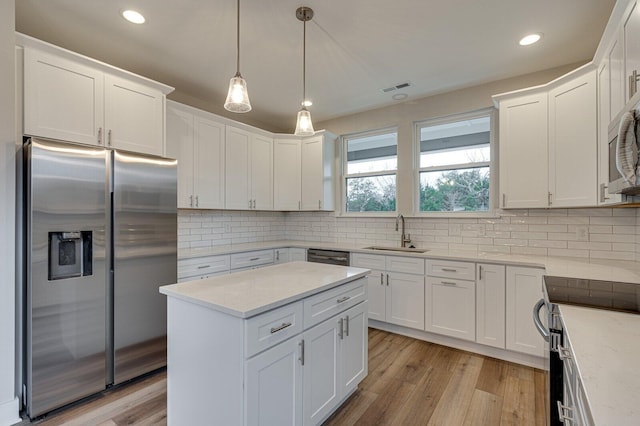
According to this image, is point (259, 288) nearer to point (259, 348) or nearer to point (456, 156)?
point (259, 348)

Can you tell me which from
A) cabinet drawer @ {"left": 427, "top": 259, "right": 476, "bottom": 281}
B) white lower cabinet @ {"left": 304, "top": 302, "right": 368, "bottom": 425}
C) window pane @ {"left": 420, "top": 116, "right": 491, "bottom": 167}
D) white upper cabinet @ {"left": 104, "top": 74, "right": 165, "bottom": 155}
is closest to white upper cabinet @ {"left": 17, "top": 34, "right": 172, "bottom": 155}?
white upper cabinet @ {"left": 104, "top": 74, "right": 165, "bottom": 155}

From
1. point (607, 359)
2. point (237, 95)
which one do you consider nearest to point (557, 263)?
point (607, 359)

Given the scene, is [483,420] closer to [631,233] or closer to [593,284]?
[593,284]

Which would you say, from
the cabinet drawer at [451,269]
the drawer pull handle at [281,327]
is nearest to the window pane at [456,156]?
the cabinet drawer at [451,269]

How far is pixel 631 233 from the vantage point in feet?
8.32

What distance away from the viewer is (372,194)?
4.18 m

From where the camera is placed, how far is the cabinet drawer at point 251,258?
3438 mm

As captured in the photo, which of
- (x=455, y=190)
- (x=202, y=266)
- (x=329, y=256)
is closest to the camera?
(x=202, y=266)

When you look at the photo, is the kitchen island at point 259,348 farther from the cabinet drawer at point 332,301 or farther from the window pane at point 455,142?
the window pane at point 455,142

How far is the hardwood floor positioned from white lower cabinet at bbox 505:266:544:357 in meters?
0.21

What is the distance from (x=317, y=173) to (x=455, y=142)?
1.79 meters

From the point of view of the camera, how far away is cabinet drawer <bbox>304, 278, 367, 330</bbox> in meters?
1.69

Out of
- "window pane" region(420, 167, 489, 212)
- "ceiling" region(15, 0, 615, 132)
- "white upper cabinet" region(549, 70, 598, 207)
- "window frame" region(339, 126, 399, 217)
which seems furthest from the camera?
"window frame" region(339, 126, 399, 217)

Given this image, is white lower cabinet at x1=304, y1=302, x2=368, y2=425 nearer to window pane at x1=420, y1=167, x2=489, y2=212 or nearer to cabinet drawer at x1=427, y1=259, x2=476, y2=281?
cabinet drawer at x1=427, y1=259, x2=476, y2=281
